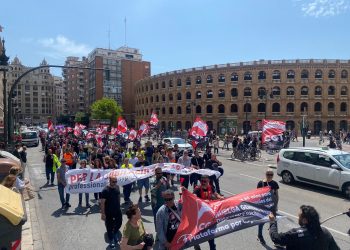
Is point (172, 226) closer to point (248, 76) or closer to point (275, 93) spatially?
point (275, 93)

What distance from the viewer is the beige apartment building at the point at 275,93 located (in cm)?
6212

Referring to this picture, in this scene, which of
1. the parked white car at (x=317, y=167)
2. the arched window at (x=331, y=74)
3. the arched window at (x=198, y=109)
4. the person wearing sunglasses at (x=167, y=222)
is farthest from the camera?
the arched window at (x=198, y=109)

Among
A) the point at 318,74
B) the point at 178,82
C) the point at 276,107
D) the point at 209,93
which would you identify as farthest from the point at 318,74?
the point at 178,82

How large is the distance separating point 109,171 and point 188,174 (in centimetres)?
274

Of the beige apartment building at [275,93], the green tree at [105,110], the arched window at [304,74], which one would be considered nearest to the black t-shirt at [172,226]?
the beige apartment building at [275,93]

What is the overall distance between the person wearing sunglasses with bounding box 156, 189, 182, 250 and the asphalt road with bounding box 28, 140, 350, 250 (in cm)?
238

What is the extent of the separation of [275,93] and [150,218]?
5797 cm

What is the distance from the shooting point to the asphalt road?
7.96 m

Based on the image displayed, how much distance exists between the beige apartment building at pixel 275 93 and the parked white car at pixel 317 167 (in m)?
45.0

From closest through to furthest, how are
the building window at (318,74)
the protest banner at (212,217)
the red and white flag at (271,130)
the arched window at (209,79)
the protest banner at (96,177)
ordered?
the protest banner at (212,217)
the protest banner at (96,177)
the red and white flag at (271,130)
the building window at (318,74)
the arched window at (209,79)

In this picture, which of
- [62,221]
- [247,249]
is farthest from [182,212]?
[62,221]

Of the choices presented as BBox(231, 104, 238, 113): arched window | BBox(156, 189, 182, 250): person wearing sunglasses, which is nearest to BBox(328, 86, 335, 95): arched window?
BBox(231, 104, 238, 113): arched window

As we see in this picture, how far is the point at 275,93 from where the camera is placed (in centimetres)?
6375

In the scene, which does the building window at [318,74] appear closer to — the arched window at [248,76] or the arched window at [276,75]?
the arched window at [276,75]
